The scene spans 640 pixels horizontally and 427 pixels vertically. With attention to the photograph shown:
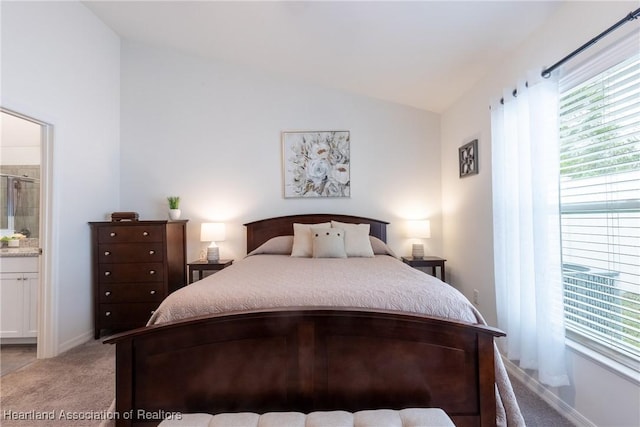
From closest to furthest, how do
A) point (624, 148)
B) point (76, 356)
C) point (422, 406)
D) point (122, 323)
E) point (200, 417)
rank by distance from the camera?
1. point (200, 417)
2. point (422, 406)
3. point (624, 148)
4. point (76, 356)
5. point (122, 323)

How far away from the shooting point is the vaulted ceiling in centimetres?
201

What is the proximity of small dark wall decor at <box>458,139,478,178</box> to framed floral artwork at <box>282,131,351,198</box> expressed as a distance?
1235 mm

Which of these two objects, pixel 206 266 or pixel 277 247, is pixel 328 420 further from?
pixel 206 266

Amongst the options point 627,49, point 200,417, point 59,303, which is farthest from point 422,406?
point 59,303

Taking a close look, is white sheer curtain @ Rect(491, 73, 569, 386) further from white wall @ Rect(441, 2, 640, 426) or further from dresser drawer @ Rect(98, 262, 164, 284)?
dresser drawer @ Rect(98, 262, 164, 284)

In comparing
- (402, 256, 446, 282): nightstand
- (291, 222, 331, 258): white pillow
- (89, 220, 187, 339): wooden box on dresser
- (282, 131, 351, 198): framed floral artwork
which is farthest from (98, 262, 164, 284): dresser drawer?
(402, 256, 446, 282): nightstand

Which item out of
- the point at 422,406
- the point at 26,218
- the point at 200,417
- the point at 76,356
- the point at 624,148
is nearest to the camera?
the point at 200,417

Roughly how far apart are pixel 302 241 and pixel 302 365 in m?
1.75

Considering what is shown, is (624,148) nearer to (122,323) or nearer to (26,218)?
(122,323)

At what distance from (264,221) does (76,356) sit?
2.08m

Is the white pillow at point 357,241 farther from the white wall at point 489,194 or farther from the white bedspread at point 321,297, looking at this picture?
the white bedspread at point 321,297

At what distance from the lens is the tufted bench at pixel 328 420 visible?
1.04m

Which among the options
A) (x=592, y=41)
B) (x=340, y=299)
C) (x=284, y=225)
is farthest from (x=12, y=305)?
(x=592, y=41)

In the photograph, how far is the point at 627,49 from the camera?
4.55ft
